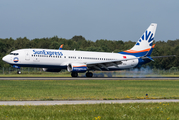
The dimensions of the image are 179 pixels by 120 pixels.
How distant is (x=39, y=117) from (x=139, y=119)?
4.70 metres

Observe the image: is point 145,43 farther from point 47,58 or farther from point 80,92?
point 80,92

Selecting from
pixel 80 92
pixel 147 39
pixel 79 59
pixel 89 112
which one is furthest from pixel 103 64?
pixel 89 112

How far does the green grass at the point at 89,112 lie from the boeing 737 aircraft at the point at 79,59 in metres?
32.8

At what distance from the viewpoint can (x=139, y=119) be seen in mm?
13508

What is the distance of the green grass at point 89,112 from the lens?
13672 mm

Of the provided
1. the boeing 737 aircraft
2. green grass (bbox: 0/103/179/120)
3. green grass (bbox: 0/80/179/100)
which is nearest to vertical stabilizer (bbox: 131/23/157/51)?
the boeing 737 aircraft

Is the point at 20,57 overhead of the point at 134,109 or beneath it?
overhead

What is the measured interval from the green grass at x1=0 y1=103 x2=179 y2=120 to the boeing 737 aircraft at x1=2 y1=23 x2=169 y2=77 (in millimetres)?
32810

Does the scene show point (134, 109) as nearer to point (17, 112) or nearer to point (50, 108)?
point (50, 108)

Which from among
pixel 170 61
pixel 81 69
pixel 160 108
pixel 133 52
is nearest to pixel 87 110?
pixel 160 108

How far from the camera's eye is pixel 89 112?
14906 mm

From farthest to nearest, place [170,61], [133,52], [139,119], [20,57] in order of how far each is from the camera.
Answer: [170,61] < [133,52] < [20,57] < [139,119]

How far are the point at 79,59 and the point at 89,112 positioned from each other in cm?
3731

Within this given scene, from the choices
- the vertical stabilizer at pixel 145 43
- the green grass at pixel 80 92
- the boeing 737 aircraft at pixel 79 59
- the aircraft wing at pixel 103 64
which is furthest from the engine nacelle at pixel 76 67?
the green grass at pixel 80 92
